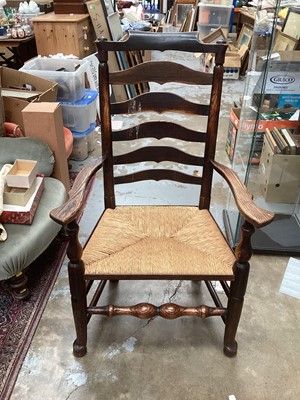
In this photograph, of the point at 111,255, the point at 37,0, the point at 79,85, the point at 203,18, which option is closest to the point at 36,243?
the point at 111,255

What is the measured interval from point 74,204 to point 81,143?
172cm

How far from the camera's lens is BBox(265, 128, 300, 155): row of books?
2027mm

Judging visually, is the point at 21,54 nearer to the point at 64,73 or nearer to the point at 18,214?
the point at 64,73

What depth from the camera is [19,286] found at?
5.20ft

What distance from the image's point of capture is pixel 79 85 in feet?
8.73

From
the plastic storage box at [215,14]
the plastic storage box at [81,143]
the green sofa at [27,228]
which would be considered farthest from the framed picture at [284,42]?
Answer: the plastic storage box at [215,14]

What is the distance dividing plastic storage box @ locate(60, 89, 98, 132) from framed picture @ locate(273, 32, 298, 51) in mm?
1418

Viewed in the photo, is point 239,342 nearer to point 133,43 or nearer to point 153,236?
point 153,236

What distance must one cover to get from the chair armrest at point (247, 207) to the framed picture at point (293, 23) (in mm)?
1105

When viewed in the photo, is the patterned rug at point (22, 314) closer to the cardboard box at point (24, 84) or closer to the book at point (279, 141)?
the cardboard box at point (24, 84)

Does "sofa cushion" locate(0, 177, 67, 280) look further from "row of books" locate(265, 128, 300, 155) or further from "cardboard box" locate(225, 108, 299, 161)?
"row of books" locate(265, 128, 300, 155)

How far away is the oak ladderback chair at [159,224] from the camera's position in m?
1.16

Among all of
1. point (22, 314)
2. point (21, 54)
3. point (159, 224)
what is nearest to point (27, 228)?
point (22, 314)

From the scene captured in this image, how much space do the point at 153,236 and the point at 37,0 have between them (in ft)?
14.3
